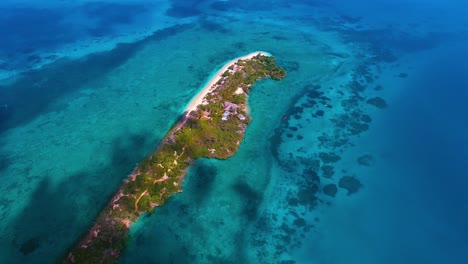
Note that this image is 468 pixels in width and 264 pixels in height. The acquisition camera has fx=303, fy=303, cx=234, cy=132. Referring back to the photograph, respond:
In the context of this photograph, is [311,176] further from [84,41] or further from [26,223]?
[84,41]

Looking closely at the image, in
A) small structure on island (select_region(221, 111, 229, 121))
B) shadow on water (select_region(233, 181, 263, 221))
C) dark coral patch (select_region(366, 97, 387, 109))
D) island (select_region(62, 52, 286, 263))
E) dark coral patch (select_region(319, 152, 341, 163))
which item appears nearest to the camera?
island (select_region(62, 52, 286, 263))

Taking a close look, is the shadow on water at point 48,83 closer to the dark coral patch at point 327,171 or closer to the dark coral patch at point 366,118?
the dark coral patch at point 327,171

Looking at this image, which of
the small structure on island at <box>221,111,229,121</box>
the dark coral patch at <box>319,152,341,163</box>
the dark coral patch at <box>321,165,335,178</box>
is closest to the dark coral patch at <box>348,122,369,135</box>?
the dark coral patch at <box>319,152,341,163</box>

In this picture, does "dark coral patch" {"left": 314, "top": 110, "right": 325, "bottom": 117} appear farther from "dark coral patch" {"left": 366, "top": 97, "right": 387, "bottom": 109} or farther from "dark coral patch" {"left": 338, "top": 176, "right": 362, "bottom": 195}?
"dark coral patch" {"left": 338, "top": 176, "right": 362, "bottom": 195}

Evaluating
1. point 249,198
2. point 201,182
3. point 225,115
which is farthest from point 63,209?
point 225,115

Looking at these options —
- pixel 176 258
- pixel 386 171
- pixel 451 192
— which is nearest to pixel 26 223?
pixel 176 258

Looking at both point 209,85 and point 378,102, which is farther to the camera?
point 209,85

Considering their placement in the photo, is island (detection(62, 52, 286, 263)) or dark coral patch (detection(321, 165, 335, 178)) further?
dark coral patch (detection(321, 165, 335, 178))

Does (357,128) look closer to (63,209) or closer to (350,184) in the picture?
(350,184)
